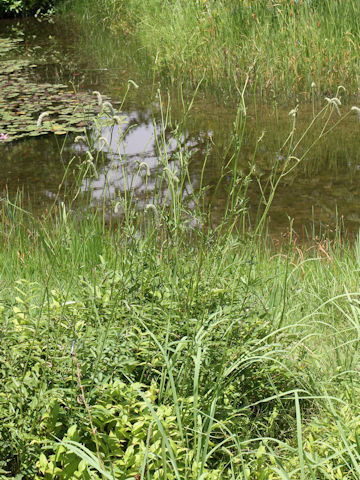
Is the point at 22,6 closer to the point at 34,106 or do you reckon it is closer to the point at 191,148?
the point at 34,106

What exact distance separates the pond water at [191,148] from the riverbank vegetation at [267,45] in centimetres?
23

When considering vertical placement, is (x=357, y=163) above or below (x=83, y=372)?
below

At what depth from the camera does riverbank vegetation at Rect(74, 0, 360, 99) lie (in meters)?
5.90

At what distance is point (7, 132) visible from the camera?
225 inches

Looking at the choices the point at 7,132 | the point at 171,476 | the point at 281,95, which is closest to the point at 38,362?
the point at 171,476

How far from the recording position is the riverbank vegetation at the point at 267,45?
19.4 ft

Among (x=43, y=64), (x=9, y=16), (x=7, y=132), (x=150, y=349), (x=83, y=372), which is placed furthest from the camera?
(x=9, y=16)

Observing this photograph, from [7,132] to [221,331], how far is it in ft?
14.3

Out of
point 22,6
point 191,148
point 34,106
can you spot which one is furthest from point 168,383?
point 22,6

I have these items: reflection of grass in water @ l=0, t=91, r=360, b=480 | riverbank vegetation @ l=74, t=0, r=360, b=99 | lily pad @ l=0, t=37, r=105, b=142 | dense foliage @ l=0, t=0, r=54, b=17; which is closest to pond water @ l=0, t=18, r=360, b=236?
lily pad @ l=0, t=37, r=105, b=142

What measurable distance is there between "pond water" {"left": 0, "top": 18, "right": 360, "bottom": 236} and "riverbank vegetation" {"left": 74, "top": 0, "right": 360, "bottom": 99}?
23cm

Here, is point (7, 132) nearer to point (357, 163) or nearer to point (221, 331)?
point (357, 163)

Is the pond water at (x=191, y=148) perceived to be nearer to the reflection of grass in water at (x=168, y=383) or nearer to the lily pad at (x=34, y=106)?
the lily pad at (x=34, y=106)

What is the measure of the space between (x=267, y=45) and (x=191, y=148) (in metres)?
1.59
